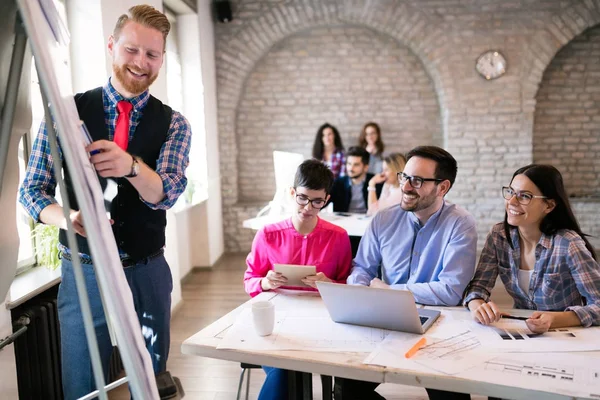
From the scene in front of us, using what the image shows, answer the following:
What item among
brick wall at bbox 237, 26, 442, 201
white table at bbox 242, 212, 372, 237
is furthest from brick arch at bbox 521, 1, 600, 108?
white table at bbox 242, 212, 372, 237

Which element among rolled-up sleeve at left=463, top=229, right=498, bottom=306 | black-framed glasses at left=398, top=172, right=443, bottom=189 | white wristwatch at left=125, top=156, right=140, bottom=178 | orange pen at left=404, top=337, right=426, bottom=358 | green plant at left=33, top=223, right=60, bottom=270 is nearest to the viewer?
white wristwatch at left=125, top=156, right=140, bottom=178

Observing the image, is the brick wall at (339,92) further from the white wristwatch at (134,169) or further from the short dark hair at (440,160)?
the white wristwatch at (134,169)

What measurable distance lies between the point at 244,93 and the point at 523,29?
3.24 metres

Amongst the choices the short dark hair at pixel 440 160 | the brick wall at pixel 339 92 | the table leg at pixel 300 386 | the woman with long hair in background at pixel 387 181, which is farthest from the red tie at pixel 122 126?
the brick wall at pixel 339 92

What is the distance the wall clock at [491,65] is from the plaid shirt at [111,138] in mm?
4820

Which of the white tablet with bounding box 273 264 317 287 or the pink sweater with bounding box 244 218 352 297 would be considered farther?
the pink sweater with bounding box 244 218 352 297

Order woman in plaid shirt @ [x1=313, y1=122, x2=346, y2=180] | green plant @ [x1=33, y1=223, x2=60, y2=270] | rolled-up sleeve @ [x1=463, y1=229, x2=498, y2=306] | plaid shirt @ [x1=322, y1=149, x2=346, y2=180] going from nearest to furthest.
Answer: rolled-up sleeve @ [x1=463, y1=229, x2=498, y2=306], green plant @ [x1=33, y1=223, x2=60, y2=270], plaid shirt @ [x1=322, y1=149, x2=346, y2=180], woman in plaid shirt @ [x1=313, y1=122, x2=346, y2=180]

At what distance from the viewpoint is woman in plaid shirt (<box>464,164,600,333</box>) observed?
187cm

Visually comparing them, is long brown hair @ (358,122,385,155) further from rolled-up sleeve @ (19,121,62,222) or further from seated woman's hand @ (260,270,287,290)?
rolled-up sleeve @ (19,121,62,222)

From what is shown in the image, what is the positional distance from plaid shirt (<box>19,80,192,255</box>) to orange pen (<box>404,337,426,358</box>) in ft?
2.75

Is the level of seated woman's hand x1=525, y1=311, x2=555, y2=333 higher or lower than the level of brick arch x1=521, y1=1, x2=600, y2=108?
lower

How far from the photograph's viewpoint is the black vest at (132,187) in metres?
1.68

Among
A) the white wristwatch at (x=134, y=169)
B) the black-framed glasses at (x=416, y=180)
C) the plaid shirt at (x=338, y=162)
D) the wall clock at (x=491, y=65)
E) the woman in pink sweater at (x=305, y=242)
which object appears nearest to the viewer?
the white wristwatch at (x=134, y=169)

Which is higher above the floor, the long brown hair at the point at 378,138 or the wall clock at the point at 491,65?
the wall clock at the point at 491,65
